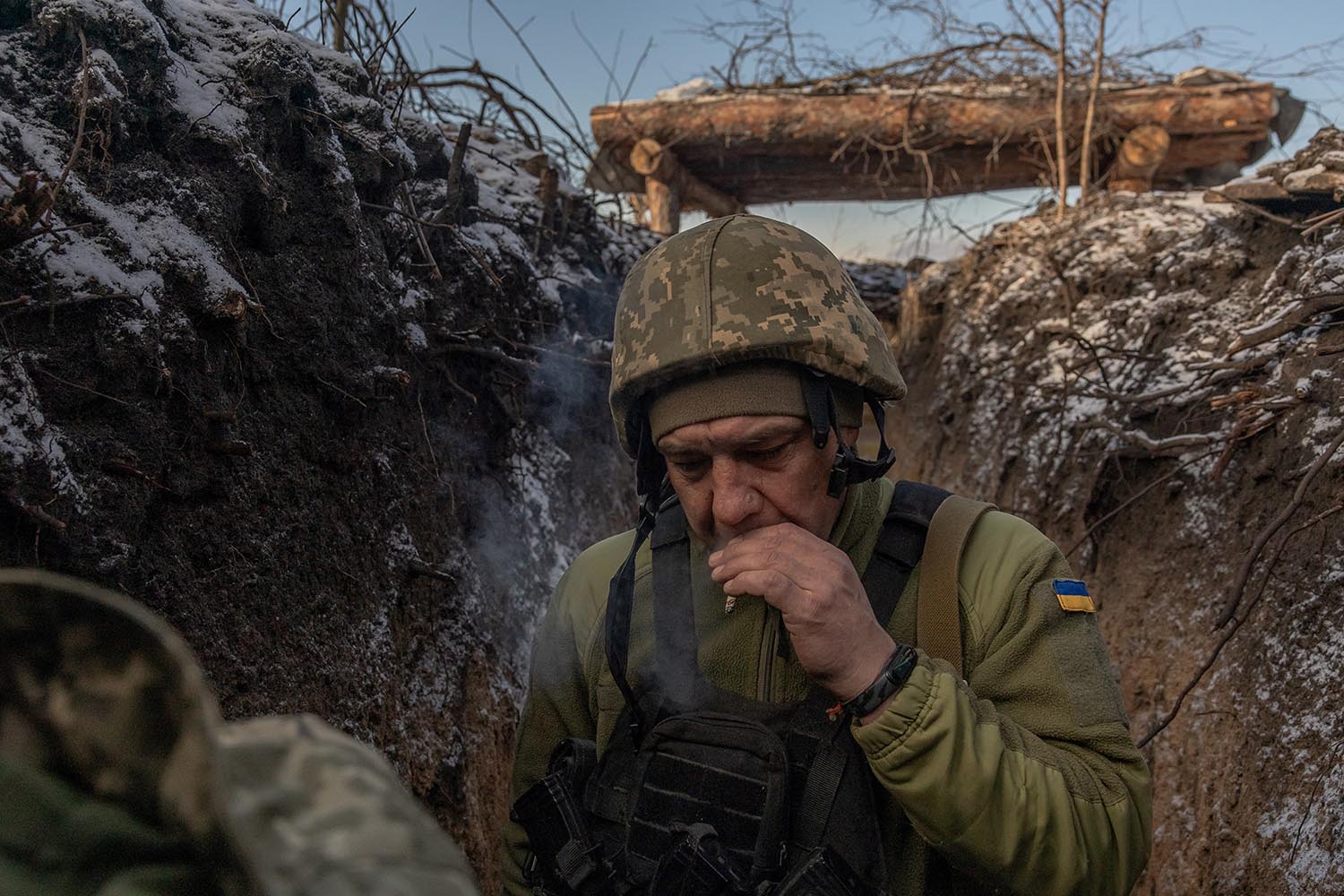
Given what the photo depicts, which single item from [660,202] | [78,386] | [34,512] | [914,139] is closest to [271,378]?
[78,386]

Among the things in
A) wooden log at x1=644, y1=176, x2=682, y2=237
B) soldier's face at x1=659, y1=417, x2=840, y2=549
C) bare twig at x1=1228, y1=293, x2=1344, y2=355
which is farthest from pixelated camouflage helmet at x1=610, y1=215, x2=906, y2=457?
wooden log at x1=644, y1=176, x2=682, y2=237

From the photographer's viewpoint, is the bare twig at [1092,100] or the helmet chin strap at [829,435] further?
the bare twig at [1092,100]

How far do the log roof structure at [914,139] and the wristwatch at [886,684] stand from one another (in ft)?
17.5

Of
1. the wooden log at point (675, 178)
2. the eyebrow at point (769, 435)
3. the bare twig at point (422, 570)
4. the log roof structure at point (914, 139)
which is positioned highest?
the log roof structure at point (914, 139)

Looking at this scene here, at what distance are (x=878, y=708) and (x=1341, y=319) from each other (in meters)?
2.65

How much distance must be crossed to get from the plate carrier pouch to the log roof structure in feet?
16.5

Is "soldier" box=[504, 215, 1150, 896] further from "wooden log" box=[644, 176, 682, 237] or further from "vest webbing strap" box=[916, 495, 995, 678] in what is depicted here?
"wooden log" box=[644, 176, 682, 237]

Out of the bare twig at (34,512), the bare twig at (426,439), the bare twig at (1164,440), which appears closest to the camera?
the bare twig at (34,512)

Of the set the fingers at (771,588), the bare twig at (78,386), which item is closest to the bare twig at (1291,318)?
the fingers at (771,588)

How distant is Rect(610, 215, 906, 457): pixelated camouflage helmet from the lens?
6.75 feet

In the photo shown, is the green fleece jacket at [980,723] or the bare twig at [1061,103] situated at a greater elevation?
the bare twig at [1061,103]

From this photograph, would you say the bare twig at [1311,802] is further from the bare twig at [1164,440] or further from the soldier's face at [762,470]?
the soldier's face at [762,470]

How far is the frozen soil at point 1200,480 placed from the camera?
2.71m

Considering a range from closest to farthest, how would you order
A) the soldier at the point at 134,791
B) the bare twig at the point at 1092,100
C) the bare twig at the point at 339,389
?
1. the soldier at the point at 134,791
2. the bare twig at the point at 339,389
3. the bare twig at the point at 1092,100
